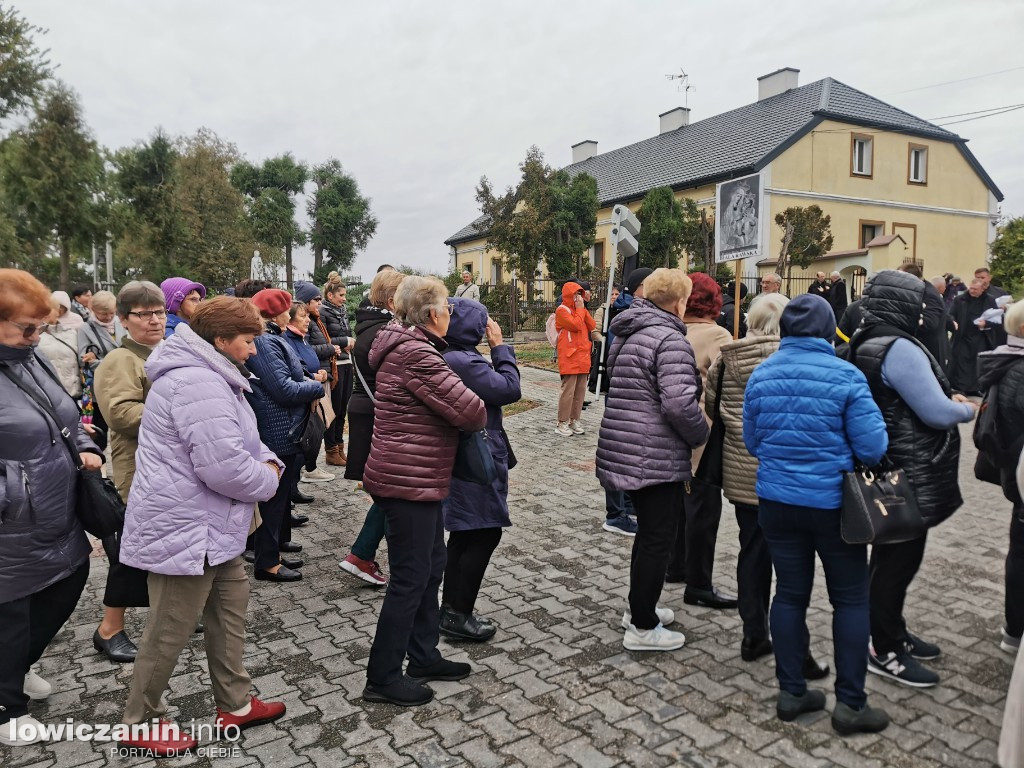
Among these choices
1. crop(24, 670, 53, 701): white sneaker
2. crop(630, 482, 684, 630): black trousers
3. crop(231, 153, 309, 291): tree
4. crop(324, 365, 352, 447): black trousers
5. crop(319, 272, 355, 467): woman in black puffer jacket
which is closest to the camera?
crop(24, 670, 53, 701): white sneaker

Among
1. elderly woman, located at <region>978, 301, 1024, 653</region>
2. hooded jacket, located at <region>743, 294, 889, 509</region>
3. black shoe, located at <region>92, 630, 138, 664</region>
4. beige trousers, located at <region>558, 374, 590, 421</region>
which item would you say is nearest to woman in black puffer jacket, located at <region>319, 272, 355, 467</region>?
beige trousers, located at <region>558, 374, 590, 421</region>

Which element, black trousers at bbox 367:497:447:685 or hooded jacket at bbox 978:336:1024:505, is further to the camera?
hooded jacket at bbox 978:336:1024:505

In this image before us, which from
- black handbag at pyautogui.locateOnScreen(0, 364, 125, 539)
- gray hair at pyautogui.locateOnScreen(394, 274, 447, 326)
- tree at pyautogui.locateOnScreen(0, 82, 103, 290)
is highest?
tree at pyautogui.locateOnScreen(0, 82, 103, 290)

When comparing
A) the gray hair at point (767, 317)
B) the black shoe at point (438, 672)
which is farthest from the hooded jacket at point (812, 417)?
the black shoe at point (438, 672)

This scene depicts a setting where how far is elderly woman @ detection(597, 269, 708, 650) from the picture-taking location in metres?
3.66

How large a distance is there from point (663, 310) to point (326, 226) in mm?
43097

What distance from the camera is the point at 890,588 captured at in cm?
351

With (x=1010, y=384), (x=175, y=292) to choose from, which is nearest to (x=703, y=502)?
(x=1010, y=384)

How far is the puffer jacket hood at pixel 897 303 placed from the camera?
3.26 meters

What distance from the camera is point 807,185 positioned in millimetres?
28438

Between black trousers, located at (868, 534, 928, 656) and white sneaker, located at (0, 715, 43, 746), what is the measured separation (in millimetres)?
3745

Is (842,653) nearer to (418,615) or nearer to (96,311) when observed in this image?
(418,615)

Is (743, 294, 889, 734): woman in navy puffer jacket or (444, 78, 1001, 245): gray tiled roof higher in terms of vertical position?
(444, 78, 1001, 245): gray tiled roof

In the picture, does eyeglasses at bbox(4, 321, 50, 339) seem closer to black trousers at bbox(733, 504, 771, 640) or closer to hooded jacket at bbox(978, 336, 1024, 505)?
black trousers at bbox(733, 504, 771, 640)
